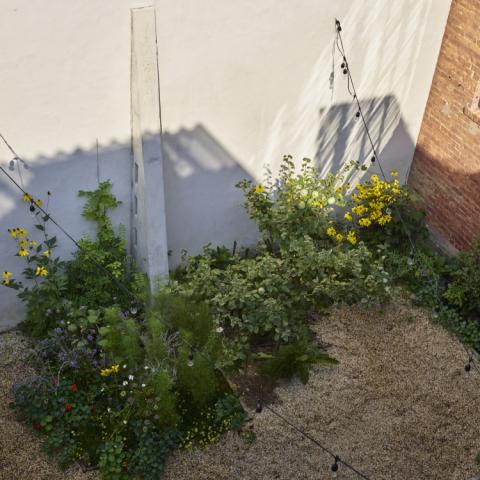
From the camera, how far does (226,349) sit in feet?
24.3

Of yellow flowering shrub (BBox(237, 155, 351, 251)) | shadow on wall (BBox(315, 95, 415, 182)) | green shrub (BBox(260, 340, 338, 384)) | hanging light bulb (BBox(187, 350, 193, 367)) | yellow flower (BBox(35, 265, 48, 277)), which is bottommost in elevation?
green shrub (BBox(260, 340, 338, 384))

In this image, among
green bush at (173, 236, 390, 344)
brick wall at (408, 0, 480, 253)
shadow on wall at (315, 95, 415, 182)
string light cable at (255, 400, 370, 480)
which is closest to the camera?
string light cable at (255, 400, 370, 480)

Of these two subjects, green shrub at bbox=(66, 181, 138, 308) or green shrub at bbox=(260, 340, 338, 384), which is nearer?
green shrub at bbox=(260, 340, 338, 384)

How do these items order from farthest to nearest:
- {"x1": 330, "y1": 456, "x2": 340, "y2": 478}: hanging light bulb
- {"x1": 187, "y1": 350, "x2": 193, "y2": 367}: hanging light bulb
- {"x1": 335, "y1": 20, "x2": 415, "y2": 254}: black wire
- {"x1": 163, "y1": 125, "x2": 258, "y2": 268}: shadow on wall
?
{"x1": 335, "y1": 20, "x2": 415, "y2": 254}: black wire, {"x1": 163, "y1": 125, "x2": 258, "y2": 268}: shadow on wall, {"x1": 187, "y1": 350, "x2": 193, "y2": 367}: hanging light bulb, {"x1": 330, "y1": 456, "x2": 340, "y2": 478}: hanging light bulb

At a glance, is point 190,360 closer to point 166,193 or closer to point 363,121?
point 166,193

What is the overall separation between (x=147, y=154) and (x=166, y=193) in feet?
2.81

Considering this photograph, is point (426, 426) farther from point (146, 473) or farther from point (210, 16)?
point (210, 16)

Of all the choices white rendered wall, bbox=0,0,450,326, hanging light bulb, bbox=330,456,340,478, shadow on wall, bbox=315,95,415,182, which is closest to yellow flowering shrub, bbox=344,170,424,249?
shadow on wall, bbox=315,95,415,182

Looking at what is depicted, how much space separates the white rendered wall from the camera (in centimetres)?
657

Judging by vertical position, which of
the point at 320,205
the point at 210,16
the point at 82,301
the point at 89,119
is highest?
the point at 210,16

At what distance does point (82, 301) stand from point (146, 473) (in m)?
2.13

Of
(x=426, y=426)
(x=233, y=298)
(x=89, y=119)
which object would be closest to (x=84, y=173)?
(x=89, y=119)

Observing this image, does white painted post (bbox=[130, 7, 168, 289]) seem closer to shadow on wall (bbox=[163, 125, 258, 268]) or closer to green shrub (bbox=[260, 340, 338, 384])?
shadow on wall (bbox=[163, 125, 258, 268])

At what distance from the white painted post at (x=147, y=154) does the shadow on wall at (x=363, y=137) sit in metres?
2.31
